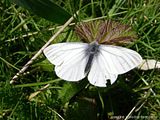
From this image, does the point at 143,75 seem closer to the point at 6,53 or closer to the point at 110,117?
the point at 110,117

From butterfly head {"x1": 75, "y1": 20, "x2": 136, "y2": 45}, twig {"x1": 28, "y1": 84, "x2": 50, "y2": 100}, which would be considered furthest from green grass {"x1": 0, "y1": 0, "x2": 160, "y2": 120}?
butterfly head {"x1": 75, "y1": 20, "x2": 136, "y2": 45}

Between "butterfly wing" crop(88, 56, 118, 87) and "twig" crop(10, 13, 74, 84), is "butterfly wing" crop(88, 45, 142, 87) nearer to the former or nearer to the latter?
"butterfly wing" crop(88, 56, 118, 87)

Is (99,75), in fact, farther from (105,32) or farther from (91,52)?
(105,32)

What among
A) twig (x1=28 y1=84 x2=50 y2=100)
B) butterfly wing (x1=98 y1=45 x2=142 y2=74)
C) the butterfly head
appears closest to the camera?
butterfly wing (x1=98 y1=45 x2=142 y2=74)

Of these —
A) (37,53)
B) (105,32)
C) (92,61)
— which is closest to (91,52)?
(92,61)

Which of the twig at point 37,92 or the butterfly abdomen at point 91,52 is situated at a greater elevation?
the butterfly abdomen at point 91,52

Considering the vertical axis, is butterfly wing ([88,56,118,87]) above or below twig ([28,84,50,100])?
above

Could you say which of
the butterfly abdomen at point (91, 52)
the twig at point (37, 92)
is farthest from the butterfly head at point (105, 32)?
the twig at point (37, 92)

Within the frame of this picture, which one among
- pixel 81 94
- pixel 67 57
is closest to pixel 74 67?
pixel 67 57

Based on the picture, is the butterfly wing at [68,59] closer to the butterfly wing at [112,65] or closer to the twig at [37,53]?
the butterfly wing at [112,65]
